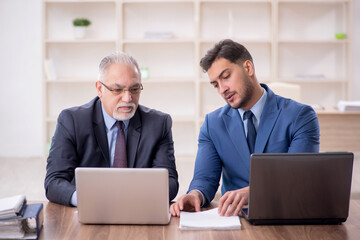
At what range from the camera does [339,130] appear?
477 centimetres

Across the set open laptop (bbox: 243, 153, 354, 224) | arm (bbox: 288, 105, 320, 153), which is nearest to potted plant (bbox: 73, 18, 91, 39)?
arm (bbox: 288, 105, 320, 153)

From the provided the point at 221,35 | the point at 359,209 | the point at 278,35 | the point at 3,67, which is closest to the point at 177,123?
the point at 221,35

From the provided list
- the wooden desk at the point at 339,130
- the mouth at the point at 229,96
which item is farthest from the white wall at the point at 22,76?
the mouth at the point at 229,96

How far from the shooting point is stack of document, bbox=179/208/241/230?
1.69 metres

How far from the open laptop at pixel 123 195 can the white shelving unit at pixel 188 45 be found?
4.06 m

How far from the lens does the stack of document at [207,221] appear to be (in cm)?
169

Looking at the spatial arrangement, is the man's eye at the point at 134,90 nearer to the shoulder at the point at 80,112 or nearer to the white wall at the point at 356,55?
the shoulder at the point at 80,112

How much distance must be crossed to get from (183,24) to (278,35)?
3.88 ft

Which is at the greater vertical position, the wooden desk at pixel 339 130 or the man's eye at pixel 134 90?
the man's eye at pixel 134 90

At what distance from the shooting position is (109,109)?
91.8 inches

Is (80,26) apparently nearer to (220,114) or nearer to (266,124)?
(220,114)

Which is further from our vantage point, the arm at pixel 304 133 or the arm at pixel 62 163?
the arm at pixel 304 133

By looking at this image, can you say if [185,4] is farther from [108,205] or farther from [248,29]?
[108,205]

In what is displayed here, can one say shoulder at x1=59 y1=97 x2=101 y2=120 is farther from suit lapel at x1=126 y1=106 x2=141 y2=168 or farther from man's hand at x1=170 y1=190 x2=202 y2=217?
man's hand at x1=170 y1=190 x2=202 y2=217
